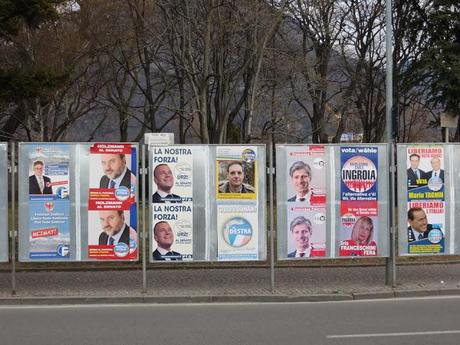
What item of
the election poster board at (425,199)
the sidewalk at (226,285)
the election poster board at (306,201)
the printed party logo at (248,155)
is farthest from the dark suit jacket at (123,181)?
the election poster board at (425,199)

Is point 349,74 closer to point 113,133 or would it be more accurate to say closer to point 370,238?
point 113,133

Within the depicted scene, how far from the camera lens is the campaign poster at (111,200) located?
10797 mm

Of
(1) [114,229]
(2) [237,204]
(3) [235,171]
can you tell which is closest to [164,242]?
(1) [114,229]

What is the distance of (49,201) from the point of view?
421 inches

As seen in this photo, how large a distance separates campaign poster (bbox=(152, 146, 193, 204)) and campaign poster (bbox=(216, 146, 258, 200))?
50 centimetres

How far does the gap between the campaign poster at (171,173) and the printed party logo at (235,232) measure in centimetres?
93

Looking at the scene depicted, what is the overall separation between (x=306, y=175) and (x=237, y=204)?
1.32 metres

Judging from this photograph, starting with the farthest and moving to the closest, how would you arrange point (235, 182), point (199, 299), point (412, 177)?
point (412, 177) < point (235, 182) < point (199, 299)

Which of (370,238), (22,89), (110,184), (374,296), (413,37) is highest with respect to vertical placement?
(413,37)

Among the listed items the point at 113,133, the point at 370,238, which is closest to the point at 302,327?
the point at 370,238

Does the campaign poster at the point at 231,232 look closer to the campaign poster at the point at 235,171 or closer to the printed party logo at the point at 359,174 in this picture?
the campaign poster at the point at 235,171

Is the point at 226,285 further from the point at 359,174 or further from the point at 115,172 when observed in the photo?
the point at 359,174

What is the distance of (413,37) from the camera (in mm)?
32688

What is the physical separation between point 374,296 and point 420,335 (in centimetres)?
295
